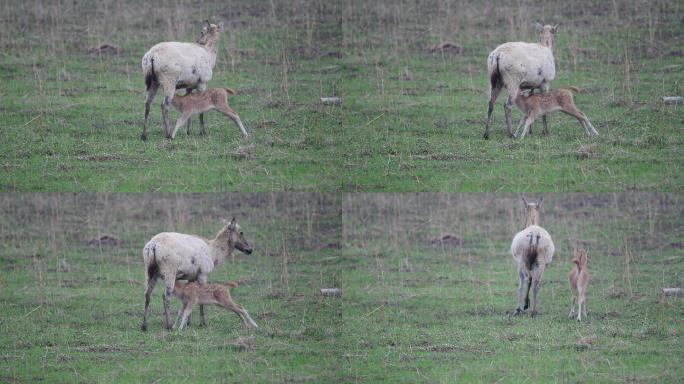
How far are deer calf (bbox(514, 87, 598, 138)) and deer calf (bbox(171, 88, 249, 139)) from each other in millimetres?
3775

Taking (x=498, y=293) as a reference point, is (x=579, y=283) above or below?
above

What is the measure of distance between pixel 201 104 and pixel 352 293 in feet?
10.5

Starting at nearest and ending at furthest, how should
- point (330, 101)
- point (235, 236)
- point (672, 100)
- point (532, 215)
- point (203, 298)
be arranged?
point (203, 298) → point (235, 236) → point (532, 215) → point (672, 100) → point (330, 101)

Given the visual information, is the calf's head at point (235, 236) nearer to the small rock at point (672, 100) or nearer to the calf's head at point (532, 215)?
the calf's head at point (532, 215)

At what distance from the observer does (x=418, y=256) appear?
805 inches

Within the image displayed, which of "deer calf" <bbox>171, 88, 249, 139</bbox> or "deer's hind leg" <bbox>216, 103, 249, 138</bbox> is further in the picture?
"deer's hind leg" <bbox>216, 103, 249, 138</bbox>

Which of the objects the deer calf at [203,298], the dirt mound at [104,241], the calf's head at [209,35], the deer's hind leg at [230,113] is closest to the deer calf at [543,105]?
the deer's hind leg at [230,113]

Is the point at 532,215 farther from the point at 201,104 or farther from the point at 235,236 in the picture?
the point at 201,104

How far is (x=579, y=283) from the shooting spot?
17344 mm

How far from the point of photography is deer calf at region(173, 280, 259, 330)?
17172 millimetres

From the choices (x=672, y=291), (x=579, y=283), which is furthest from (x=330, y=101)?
(x=672, y=291)

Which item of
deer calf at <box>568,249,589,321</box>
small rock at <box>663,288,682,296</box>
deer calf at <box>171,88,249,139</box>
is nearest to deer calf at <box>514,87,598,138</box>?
deer calf at <box>568,249,589,321</box>

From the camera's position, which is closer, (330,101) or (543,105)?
(543,105)

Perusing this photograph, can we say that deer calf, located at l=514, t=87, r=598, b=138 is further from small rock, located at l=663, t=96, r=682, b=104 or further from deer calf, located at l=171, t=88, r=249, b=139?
deer calf, located at l=171, t=88, r=249, b=139
